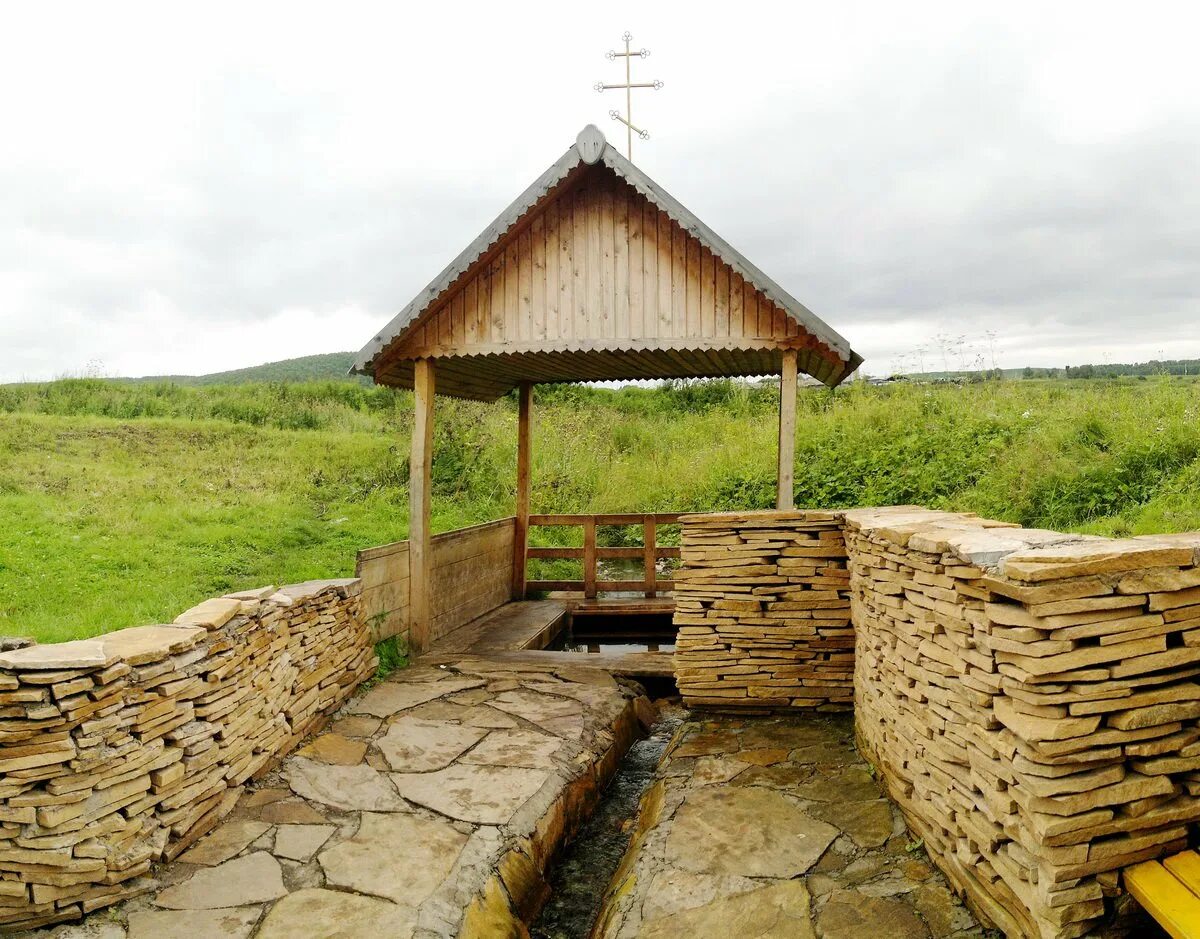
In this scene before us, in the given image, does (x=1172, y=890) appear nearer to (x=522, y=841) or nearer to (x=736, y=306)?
(x=522, y=841)

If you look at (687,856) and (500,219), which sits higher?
(500,219)

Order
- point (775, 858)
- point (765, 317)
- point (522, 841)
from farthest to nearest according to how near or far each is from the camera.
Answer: point (765, 317) → point (522, 841) → point (775, 858)

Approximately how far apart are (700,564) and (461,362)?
11.9 feet

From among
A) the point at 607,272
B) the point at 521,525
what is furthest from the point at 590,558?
the point at 607,272

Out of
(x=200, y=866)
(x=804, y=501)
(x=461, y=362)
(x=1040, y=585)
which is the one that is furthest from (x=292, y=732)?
(x=804, y=501)

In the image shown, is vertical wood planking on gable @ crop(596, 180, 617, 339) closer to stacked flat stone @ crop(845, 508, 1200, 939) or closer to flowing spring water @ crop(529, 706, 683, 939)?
flowing spring water @ crop(529, 706, 683, 939)

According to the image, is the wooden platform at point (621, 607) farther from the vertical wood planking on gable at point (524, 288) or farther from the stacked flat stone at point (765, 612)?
the vertical wood planking on gable at point (524, 288)

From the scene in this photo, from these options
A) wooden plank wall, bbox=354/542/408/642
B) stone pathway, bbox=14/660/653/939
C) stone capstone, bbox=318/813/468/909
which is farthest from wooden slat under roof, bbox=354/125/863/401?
stone capstone, bbox=318/813/468/909

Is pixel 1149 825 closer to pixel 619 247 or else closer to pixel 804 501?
pixel 619 247

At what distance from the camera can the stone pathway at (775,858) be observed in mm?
3746

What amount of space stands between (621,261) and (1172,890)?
20.5 feet

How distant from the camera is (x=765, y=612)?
6.57m

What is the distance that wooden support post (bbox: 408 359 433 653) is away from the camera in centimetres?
816

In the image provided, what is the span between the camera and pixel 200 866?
4199mm
